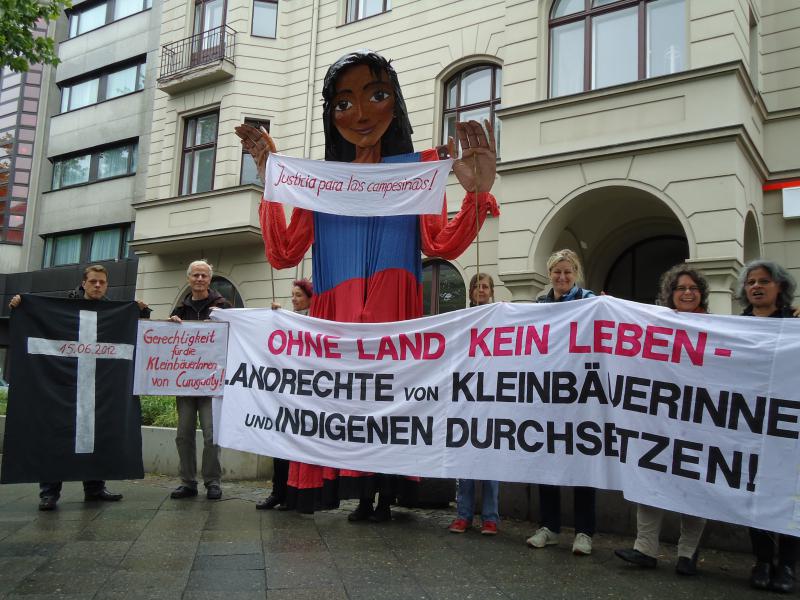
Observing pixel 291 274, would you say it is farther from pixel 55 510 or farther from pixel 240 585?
pixel 240 585

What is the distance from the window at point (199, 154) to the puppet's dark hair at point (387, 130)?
1130 centimetres

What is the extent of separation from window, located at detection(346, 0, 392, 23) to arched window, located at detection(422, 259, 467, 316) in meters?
5.70

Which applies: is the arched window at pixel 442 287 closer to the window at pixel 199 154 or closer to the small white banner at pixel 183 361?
the window at pixel 199 154

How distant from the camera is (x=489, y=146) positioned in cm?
509

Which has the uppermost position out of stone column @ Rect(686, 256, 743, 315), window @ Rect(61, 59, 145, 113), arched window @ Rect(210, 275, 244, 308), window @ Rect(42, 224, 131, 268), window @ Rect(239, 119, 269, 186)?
window @ Rect(61, 59, 145, 113)

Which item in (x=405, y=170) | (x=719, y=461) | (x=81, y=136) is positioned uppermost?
(x=81, y=136)

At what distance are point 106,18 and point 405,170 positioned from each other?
75.8 ft

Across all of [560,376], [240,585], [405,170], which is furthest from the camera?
[405,170]

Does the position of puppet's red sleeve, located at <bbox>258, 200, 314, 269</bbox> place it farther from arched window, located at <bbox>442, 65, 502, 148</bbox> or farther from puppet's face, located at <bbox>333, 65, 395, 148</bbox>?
arched window, located at <bbox>442, 65, 502, 148</bbox>

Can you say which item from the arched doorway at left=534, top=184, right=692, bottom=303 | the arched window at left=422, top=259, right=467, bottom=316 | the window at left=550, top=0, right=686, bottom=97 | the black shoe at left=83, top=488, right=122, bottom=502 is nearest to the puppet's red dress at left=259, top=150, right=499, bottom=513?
the black shoe at left=83, top=488, right=122, bottom=502

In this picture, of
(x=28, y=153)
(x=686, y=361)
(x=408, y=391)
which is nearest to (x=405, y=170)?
(x=408, y=391)

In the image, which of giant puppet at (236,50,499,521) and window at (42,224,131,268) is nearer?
giant puppet at (236,50,499,521)

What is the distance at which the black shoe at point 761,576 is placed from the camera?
3766 mm

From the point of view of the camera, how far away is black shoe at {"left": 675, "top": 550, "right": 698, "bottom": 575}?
3.97 meters
